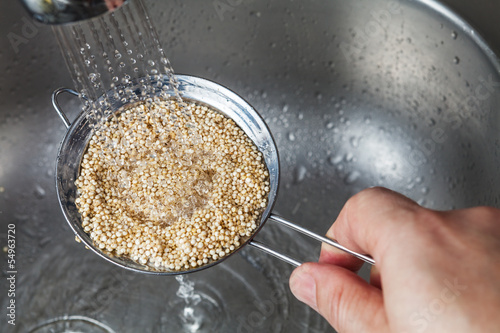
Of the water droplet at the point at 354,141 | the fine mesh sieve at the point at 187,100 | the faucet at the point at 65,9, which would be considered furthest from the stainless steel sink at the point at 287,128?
the faucet at the point at 65,9

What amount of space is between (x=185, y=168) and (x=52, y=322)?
44 centimetres

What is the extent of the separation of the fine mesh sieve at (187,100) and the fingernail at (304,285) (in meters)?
0.08

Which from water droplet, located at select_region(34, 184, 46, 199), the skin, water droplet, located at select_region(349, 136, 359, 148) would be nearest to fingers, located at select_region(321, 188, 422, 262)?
the skin

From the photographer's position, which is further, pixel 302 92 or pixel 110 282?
pixel 302 92

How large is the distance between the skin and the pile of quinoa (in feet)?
0.66

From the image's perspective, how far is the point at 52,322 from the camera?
915 millimetres

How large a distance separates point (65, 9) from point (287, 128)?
0.70 metres

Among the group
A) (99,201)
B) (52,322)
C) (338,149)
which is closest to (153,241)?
(99,201)

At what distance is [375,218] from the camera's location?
54cm

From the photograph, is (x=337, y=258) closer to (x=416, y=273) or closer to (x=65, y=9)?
(x=416, y=273)

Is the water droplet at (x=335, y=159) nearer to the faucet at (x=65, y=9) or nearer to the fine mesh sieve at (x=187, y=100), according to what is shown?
the fine mesh sieve at (x=187, y=100)

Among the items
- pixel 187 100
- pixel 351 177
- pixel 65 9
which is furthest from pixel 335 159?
pixel 65 9

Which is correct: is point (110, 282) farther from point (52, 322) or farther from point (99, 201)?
point (99, 201)

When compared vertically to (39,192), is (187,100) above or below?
above
